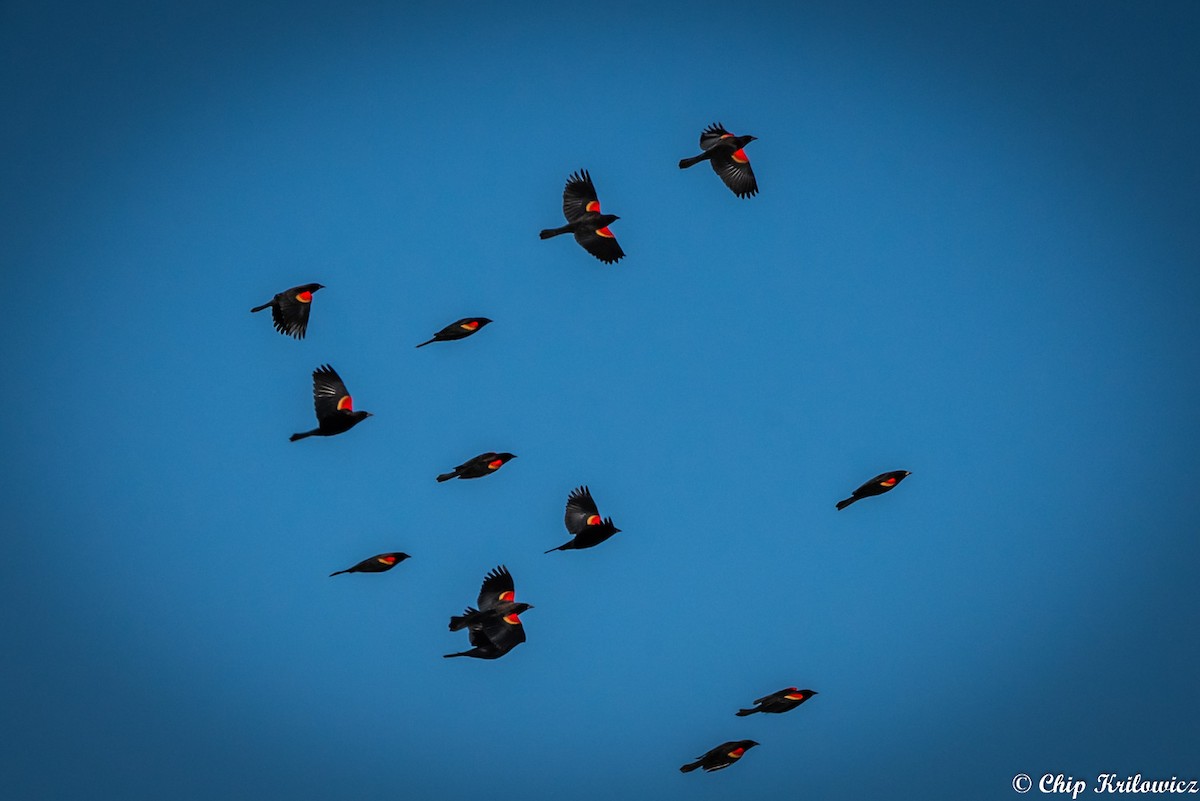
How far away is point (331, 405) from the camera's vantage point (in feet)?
74.4

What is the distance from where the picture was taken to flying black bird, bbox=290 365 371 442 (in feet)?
73.6

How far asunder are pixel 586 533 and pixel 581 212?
4726 mm

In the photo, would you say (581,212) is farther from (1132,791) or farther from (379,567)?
(1132,791)

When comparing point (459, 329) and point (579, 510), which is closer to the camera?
point (459, 329)

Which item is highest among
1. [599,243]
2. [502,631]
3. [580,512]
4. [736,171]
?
[736,171]

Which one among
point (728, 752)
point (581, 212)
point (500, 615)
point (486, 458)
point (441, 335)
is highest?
point (581, 212)

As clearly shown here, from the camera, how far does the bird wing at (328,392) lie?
891 inches

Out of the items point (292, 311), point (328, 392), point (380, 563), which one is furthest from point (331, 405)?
point (380, 563)

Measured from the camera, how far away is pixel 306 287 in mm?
22812

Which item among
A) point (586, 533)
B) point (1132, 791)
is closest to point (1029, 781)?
point (1132, 791)

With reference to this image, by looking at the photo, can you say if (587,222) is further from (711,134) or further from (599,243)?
(711,134)

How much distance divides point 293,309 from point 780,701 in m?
9.17

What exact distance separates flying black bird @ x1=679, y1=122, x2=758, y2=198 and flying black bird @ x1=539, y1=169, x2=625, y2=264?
1636 millimetres

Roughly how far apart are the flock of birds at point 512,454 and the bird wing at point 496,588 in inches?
23.5
